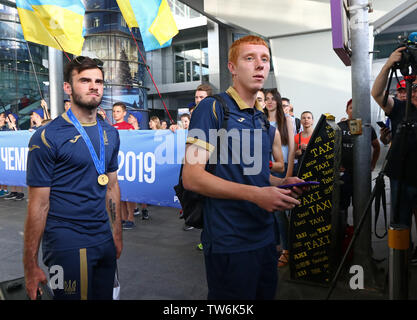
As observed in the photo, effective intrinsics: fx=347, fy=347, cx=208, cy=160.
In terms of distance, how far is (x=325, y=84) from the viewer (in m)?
11.4

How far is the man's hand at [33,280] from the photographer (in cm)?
174

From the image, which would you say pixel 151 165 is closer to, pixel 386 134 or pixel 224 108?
pixel 386 134

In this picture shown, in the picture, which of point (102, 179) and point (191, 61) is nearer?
point (102, 179)

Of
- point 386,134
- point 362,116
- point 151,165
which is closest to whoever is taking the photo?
point 362,116

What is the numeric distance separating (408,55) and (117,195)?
2.31m

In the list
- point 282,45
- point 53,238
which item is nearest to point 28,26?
point 53,238

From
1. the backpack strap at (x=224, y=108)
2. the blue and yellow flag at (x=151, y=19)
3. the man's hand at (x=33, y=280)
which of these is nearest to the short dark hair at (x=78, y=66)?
the backpack strap at (x=224, y=108)

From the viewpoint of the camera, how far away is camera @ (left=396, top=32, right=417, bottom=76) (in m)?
2.45

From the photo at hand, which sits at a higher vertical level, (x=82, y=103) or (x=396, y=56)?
(x=396, y=56)

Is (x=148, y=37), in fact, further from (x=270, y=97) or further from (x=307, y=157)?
(x=307, y=157)

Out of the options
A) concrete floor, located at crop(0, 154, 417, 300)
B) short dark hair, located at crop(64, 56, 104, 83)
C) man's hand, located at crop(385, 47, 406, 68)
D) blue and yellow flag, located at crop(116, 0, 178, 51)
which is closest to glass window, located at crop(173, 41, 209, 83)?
blue and yellow flag, located at crop(116, 0, 178, 51)

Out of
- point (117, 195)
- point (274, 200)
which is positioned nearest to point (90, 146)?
point (117, 195)

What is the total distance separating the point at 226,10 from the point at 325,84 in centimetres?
488

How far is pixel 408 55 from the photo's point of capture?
2.49 meters
